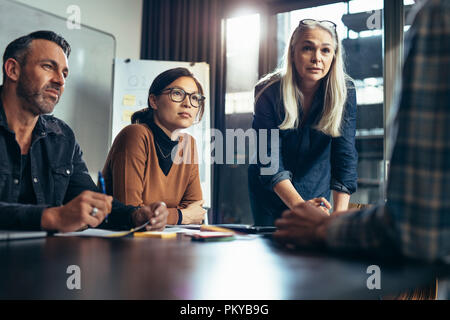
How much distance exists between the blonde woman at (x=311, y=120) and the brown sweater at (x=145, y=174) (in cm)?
38

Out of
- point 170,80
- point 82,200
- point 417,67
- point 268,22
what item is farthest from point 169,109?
point 268,22

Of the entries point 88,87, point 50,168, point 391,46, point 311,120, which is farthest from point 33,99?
point 391,46

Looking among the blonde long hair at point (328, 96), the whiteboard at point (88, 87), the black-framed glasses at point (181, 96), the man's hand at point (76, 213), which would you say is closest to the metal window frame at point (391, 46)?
the blonde long hair at point (328, 96)

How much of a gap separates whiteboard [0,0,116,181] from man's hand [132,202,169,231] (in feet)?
8.16

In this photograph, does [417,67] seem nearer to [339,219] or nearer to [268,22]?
[339,219]

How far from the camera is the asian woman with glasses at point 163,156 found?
1.98 meters

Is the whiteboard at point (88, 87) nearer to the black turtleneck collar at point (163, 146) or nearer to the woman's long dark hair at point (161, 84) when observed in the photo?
the woman's long dark hair at point (161, 84)

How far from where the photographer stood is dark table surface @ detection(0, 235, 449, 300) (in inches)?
20.6

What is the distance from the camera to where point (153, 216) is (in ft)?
4.36

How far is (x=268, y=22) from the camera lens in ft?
13.5

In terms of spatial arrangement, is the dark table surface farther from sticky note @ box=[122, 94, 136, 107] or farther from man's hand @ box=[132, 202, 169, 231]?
sticky note @ box=[122, 94, 136, 107]

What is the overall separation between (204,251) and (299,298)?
0.40 m

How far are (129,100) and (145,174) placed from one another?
Answer: 1.97 metres

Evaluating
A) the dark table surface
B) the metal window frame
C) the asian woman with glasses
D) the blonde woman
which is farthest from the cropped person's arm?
the metal window frame
